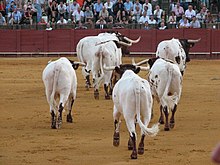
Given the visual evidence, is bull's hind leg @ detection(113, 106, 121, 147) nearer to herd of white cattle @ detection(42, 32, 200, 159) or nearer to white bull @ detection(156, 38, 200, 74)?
A: herd of white cattle @ detection(42, 32, 200, 159)

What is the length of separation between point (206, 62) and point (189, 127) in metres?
15.3

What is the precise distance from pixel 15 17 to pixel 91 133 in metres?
19.2

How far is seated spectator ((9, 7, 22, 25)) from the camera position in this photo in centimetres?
2911

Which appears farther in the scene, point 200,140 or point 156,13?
point 156,13

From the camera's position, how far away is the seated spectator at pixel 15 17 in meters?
29.1

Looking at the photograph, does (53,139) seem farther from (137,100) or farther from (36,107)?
(36,107)

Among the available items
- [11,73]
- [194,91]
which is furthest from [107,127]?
[11,73]

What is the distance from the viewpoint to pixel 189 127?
11.3 meters

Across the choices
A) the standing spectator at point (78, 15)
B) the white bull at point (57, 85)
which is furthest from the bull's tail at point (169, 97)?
the standing spectator at point (78, 15)

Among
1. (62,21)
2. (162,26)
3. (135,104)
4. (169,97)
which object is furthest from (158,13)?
(135,104)

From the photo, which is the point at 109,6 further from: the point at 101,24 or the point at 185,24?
the point at 185,24

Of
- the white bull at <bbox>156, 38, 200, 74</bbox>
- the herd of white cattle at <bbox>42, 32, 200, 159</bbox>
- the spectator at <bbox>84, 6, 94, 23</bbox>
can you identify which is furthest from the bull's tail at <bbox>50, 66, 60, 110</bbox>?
the spectator at <bbox>84, 6, 94, 23</bbox>

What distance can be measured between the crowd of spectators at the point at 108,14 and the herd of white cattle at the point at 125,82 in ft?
35.7

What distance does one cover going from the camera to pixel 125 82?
8508 mm
